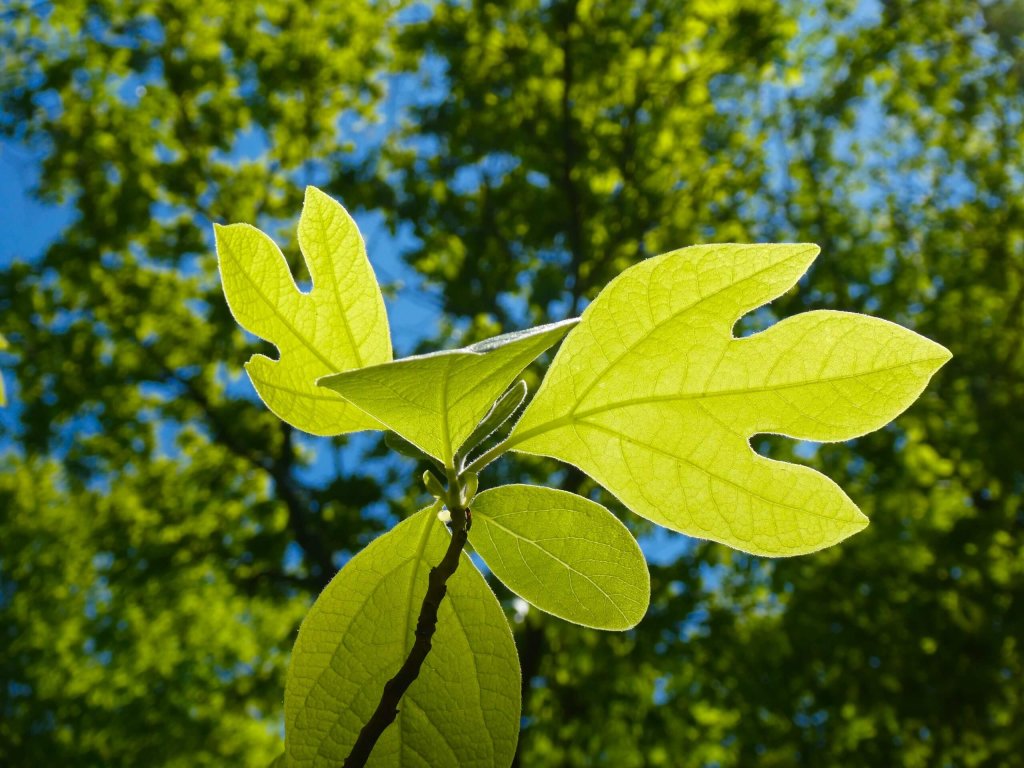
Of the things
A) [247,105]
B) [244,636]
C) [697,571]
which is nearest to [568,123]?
[247,105]

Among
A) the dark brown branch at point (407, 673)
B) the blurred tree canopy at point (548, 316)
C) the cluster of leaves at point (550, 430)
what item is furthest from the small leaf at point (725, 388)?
the blurred tree canopy at point (548, 316)

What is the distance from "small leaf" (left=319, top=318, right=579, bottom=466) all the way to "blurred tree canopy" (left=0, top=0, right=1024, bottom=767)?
551 centimetres

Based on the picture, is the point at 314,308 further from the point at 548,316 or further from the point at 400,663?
the point at 548,316

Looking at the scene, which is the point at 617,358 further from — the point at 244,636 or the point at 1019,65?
the point at 1019,65

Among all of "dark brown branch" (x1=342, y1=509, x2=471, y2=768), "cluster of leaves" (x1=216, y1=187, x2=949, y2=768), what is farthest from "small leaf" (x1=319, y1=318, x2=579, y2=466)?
"dark brown branch" (x1=342, y1=509, x2=471, y2=768)

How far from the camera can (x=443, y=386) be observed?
0.67 metres

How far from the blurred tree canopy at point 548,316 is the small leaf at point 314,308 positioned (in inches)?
216

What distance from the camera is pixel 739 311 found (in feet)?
2.30

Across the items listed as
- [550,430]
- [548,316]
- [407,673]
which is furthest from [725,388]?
[548,316]

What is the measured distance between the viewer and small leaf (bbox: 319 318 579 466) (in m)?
0.61

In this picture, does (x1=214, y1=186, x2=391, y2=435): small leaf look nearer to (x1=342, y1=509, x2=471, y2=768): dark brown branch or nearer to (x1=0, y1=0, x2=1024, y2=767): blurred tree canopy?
(x1=342, y1=509, x2=471, y2=768): dark brown branch

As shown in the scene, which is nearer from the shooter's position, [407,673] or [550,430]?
[407,673]

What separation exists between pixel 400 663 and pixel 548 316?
592cm

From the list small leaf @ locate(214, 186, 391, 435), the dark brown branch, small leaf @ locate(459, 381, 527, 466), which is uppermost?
small leaf @ locate(214, 186, 391, 435)
